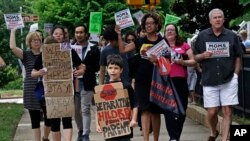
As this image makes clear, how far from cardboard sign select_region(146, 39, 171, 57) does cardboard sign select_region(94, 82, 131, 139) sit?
1.63m

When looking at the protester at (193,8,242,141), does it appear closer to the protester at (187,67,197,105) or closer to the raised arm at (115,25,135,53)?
the raised arm at (115,25,135,53)

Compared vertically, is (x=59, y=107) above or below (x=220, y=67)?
below

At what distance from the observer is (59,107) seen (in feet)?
30.8

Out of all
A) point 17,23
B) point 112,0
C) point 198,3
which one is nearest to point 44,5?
point 112,0

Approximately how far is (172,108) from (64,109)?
1420 mm

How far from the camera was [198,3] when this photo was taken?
16.6m

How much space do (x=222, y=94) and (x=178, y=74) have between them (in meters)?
0.65

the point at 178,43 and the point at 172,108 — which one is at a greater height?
the point at 178,43

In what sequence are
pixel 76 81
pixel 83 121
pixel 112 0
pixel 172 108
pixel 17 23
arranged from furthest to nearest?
pixel 112 0 → pixel 17 23 → pixel 83 121 → pixel 76 81 → pixel 172 108

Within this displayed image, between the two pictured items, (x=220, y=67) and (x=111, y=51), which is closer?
(x=220, y=67)

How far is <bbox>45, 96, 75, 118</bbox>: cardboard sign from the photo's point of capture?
9375 millimetres

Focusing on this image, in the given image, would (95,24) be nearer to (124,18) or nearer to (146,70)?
(124,18)

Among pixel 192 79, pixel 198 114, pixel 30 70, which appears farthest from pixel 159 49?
pixel 192 79

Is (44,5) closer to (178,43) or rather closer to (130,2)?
(130,2)
